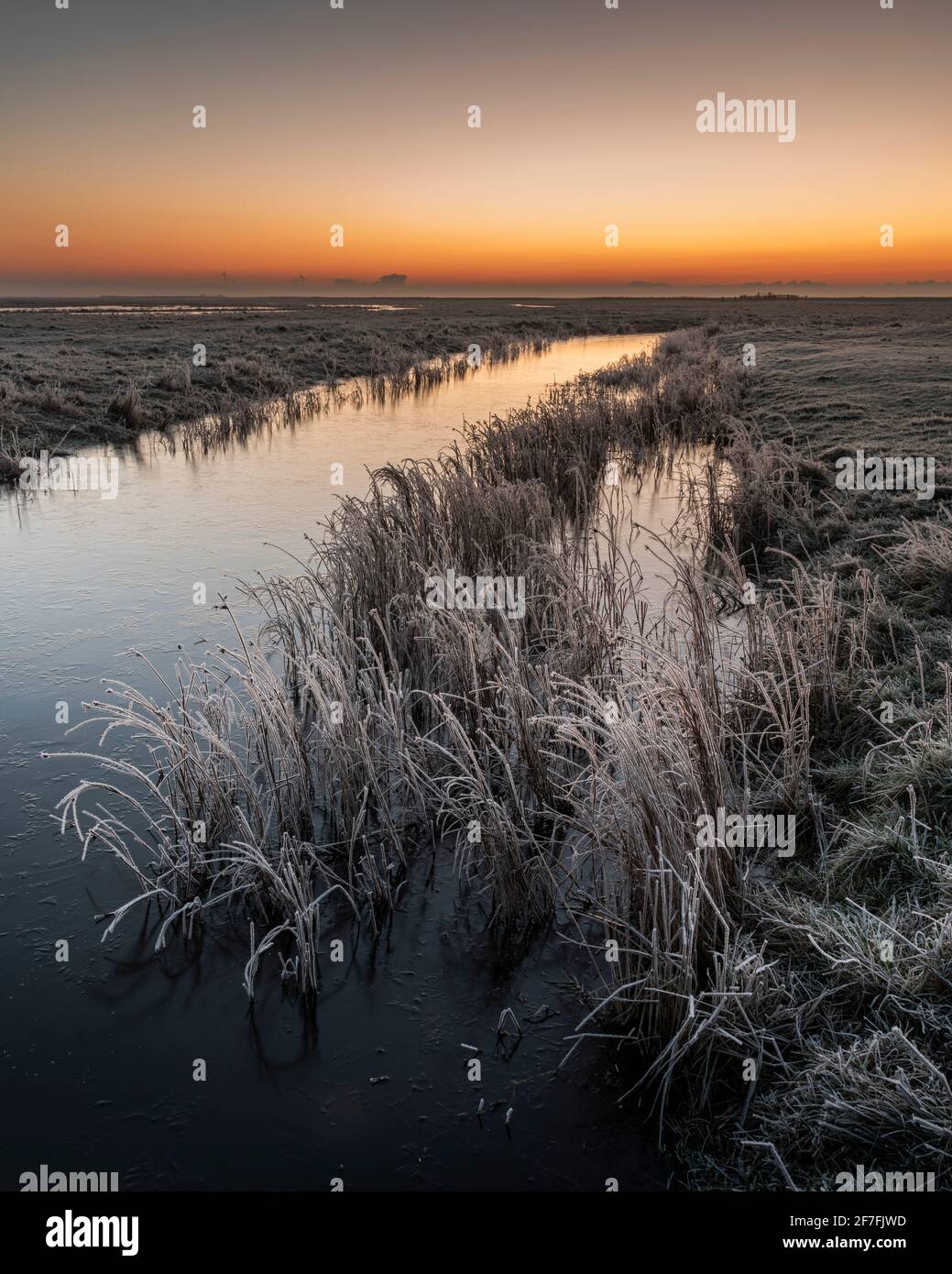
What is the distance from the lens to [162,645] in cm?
838

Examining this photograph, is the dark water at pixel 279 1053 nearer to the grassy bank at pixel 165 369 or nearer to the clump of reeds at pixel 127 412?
the grassy bank at pixel 165 369

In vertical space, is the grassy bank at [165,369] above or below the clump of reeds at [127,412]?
above

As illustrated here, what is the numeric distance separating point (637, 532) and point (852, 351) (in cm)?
1899

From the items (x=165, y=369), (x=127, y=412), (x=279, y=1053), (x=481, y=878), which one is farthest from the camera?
(x=165, y=369)

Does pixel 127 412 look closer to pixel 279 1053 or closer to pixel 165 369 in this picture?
pixel 165 369

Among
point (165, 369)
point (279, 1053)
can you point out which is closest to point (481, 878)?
point (279, 1053)

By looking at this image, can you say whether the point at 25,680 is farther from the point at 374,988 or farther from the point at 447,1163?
the point at 447,1163

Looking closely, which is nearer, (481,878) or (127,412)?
(481,878)

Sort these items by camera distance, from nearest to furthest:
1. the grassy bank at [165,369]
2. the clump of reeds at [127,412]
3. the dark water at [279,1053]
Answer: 1. the dark water at [279,1053]
2. the grassy bank at [165,369]
3. the clump of reeds at [127,412]

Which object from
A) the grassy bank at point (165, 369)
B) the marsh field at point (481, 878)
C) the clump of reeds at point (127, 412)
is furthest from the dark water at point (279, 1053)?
the clump of reeds at point (127, 412)

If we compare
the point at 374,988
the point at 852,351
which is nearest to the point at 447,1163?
the point at 374,988

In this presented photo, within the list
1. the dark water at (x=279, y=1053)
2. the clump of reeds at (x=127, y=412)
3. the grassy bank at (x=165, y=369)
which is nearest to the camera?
the dark water at (x=279, y=1053)

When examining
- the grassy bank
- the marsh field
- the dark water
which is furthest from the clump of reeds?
the dark water

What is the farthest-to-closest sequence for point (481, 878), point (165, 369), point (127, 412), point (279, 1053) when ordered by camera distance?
point (165, 369)
point (127, 412)
point (481, 878)
point (279, 1053)
